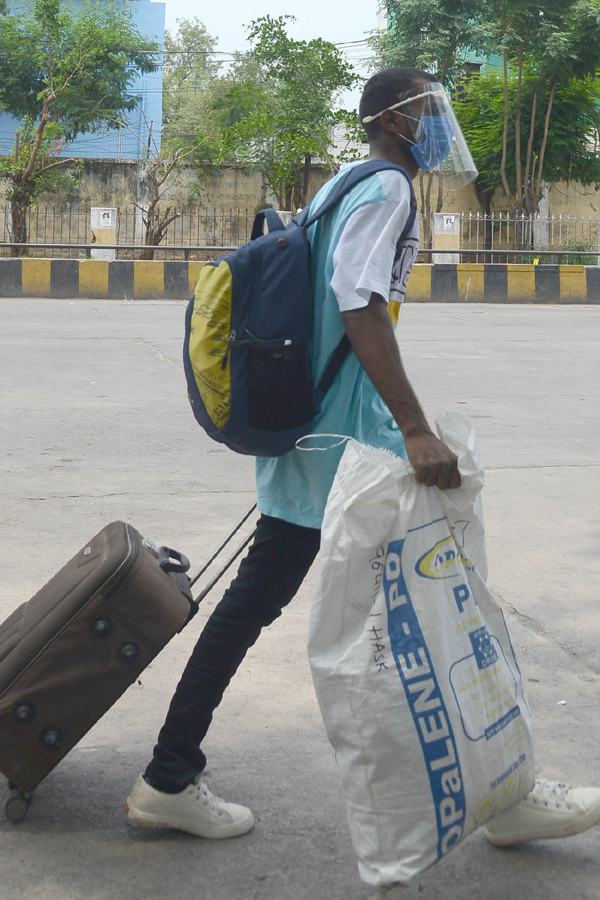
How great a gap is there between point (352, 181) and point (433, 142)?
11.6 inches

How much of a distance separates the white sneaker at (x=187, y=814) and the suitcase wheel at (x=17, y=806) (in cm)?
22

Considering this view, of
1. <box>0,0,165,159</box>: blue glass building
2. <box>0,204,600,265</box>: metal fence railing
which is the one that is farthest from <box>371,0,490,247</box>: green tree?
<box>0,0,165,159</box>: blue glass building

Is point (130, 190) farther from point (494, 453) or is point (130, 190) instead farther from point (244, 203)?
point (494, 453)

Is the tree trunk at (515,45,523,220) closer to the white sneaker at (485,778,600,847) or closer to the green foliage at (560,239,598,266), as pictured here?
the green foliage at (560,239,598,266)

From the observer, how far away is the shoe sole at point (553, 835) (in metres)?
1.99

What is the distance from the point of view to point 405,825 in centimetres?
170

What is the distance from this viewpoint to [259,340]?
6.20 feet

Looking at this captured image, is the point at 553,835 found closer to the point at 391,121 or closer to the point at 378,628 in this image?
the point at 378,628

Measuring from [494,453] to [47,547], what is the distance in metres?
2.72

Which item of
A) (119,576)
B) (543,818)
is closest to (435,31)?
(119,576)

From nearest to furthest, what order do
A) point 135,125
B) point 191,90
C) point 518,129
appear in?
1. point 518,129
2. point 135,125
3. point 191,90

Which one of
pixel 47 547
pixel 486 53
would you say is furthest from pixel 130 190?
pixel 47 547

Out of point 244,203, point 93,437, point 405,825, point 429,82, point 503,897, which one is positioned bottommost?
point 503,897

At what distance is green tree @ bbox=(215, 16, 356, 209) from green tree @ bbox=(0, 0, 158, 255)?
437 centimetres
